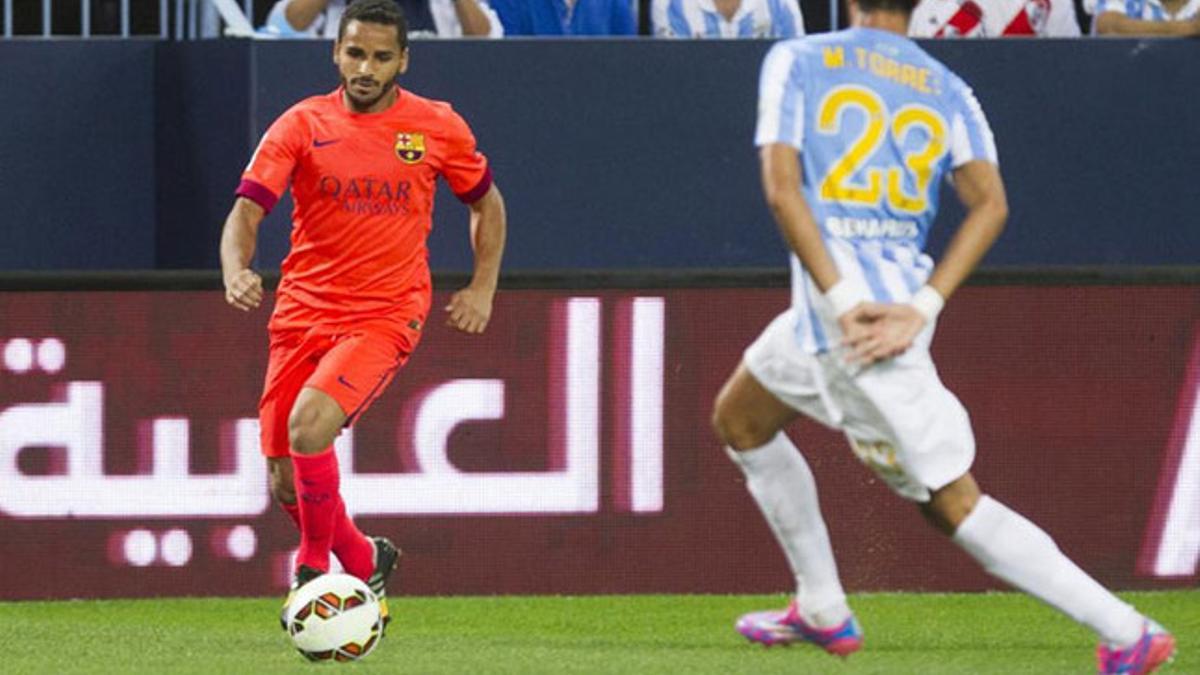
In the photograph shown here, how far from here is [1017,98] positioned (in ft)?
32.2

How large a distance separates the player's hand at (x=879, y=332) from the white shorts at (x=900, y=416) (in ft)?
0.25

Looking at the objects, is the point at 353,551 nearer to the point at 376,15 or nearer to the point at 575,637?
the point at 575,637

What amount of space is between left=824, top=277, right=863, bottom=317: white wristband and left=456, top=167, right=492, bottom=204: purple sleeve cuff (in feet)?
6.86

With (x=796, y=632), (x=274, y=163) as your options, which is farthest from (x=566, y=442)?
(x=796, y=632)

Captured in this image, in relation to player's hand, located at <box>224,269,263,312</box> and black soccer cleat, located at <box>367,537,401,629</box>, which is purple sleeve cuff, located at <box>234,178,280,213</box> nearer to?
player's hand, located at <box>224,269,263,312</box>

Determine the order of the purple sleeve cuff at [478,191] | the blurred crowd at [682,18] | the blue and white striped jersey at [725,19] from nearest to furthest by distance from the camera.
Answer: the purple sleeve cuff at [478,191], the blurred crowd at [682,18], the blue and white striped jersey at [725,19]

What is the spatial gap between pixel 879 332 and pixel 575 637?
2383mm

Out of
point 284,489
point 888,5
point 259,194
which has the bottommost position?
point 284,489

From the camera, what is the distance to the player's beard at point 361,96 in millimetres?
8023

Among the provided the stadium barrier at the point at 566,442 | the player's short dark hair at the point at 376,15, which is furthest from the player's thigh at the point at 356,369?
the stadium barrier at the point at 566,442

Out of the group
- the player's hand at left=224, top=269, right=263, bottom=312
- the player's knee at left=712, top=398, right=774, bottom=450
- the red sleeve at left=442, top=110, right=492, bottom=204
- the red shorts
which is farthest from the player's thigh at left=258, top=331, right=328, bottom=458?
the player's knee at left=712, top=398, right=774, bottom=450

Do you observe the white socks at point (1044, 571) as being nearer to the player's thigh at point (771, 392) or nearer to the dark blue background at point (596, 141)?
the player's thigh at point (771, 392)

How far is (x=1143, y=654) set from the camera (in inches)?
260

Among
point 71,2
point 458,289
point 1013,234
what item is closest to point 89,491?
point 458,289
